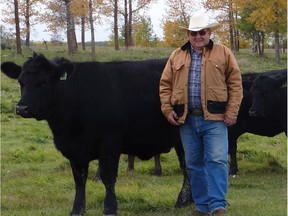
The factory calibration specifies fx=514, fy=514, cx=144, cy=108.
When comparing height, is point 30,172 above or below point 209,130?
below

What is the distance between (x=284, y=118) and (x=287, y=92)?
0.60m

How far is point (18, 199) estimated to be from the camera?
316 inches

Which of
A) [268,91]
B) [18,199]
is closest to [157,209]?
[18,199]

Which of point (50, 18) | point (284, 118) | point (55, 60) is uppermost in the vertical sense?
point (50, 18)

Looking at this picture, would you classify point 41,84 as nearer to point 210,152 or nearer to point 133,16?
point 210,152

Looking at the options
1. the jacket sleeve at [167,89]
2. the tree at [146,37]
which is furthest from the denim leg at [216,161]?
the tree at [146,37]

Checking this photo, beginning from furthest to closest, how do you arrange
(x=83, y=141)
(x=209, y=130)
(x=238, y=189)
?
1. (x=238, y=189)
2. (x=83, y=141)
3. (x=209, y=130)

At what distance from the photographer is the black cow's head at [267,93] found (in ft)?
33.0

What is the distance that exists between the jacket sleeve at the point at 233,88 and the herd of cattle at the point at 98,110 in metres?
1.51

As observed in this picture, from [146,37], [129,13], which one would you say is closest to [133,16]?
[129,13]

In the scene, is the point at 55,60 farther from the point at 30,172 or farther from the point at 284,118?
the point at 284,118

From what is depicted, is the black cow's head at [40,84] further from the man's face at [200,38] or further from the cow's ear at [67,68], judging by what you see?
the man's face at [200,38]

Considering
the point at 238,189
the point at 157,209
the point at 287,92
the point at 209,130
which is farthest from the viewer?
the point at 287,92

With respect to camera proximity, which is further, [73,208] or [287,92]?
[287,92]
